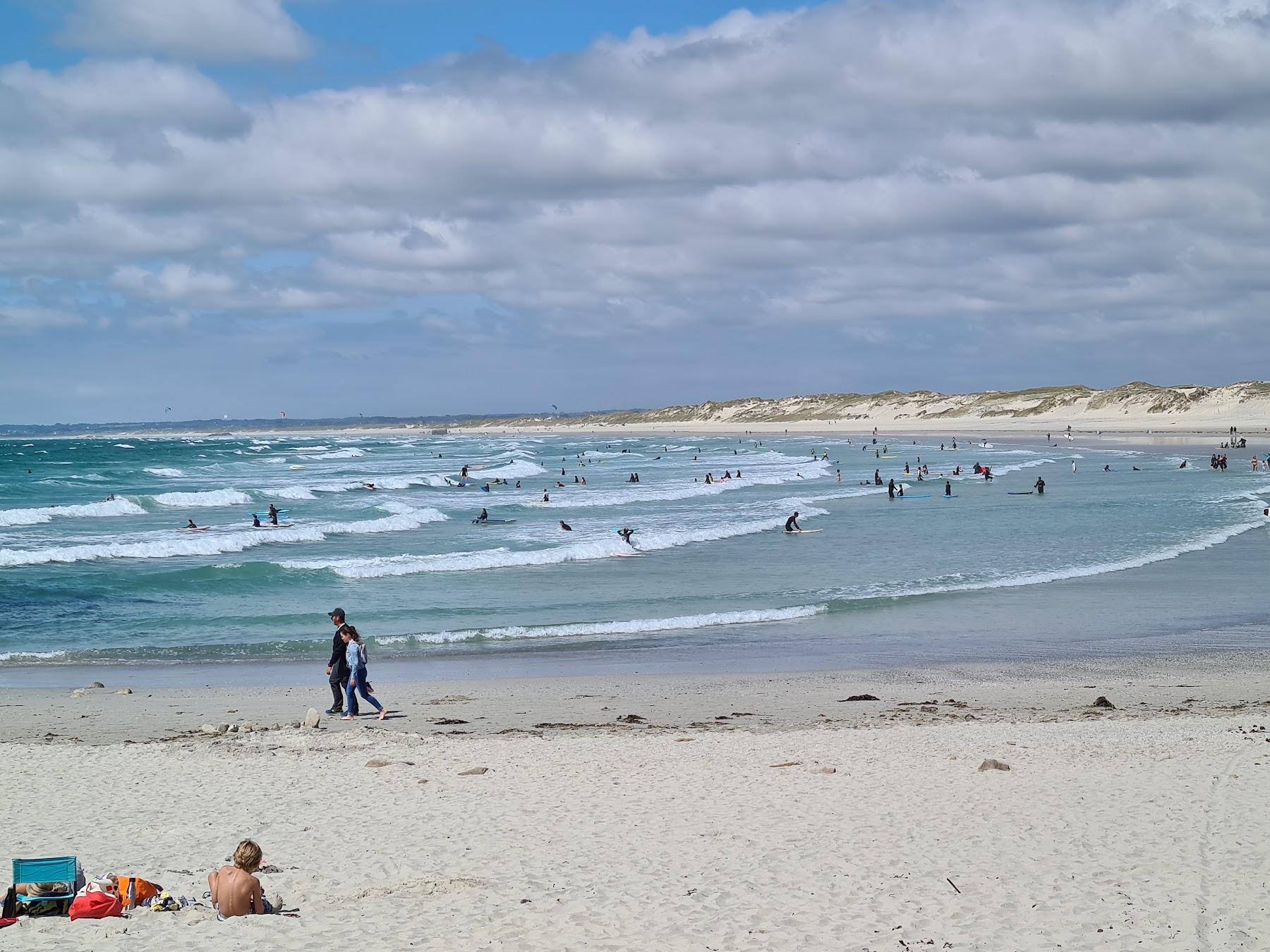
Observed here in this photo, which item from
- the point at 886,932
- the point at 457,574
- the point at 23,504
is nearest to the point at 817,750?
the point at 886,932

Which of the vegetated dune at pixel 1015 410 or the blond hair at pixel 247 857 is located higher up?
the vegetated dune at pixel 1015 410

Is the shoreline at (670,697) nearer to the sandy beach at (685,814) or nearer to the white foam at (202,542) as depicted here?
the sandy beach at (685,814)

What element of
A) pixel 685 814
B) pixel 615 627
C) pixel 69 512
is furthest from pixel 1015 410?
pixel 685 814

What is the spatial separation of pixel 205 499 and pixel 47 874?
48.6 m

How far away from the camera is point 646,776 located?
1062 centimetres

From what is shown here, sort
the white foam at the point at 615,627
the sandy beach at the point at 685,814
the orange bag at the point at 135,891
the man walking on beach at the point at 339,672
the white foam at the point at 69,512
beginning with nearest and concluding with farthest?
the sandy beach at the point at 685,814 < the orange bag at the point at 135,891 < the man walking on beach at the point at 339,672 < the white foam at the point at 615,627 < the white foam at the point at 69,512

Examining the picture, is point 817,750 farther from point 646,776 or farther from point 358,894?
point 358,894

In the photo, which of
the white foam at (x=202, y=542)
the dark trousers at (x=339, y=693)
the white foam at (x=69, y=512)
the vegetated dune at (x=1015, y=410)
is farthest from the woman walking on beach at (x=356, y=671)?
the vegetated dune at (x=1015, y=410)

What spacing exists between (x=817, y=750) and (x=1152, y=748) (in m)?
3.35

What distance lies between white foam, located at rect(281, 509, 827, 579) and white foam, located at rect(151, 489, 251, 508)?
2429 cm

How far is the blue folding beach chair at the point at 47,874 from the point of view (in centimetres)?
709

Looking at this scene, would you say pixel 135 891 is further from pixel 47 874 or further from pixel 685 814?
pixel 685 814

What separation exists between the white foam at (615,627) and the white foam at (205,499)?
3525 centimetres

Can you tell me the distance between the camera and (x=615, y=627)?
20297 mm
